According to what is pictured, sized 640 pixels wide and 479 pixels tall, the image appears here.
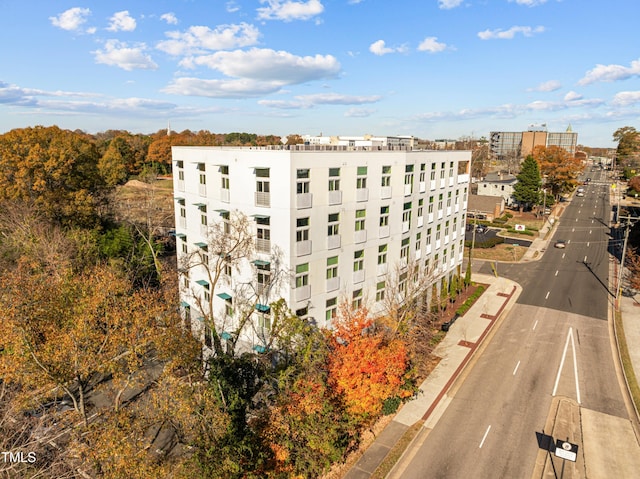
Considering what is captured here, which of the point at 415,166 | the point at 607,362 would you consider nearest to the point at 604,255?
the point at 607,362

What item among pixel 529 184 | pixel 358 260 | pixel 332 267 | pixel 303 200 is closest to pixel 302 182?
pixel 303 200

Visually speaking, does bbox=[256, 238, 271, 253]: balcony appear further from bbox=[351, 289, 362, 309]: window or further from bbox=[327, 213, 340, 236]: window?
bbox=[351, 289, 362, 309]: window

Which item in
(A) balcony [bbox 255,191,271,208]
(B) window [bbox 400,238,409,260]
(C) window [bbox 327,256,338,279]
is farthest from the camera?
(B) window [bbox 400,238,409,260]

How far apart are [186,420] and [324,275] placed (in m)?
13.9

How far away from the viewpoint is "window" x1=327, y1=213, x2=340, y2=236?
28.5 metres

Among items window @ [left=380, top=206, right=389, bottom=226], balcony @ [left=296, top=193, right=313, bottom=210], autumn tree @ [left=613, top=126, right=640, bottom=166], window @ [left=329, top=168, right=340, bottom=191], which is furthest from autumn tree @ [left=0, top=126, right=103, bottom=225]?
autumn tree @ [left=613, top=126, right=640, bottom=166]

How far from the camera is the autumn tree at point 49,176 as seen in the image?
140 feet

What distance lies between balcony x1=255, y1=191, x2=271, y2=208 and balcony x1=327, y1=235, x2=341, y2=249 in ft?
16.5

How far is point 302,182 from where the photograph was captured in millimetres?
26156

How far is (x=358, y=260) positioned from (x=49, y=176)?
36281 millimetres

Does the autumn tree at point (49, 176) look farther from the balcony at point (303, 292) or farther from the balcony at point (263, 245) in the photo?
the balcony at point (303, 292)

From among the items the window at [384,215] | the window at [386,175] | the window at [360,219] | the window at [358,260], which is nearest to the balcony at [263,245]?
the window at [358,260]

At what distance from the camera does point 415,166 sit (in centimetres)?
3628

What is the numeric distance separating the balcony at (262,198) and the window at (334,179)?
4559mm
